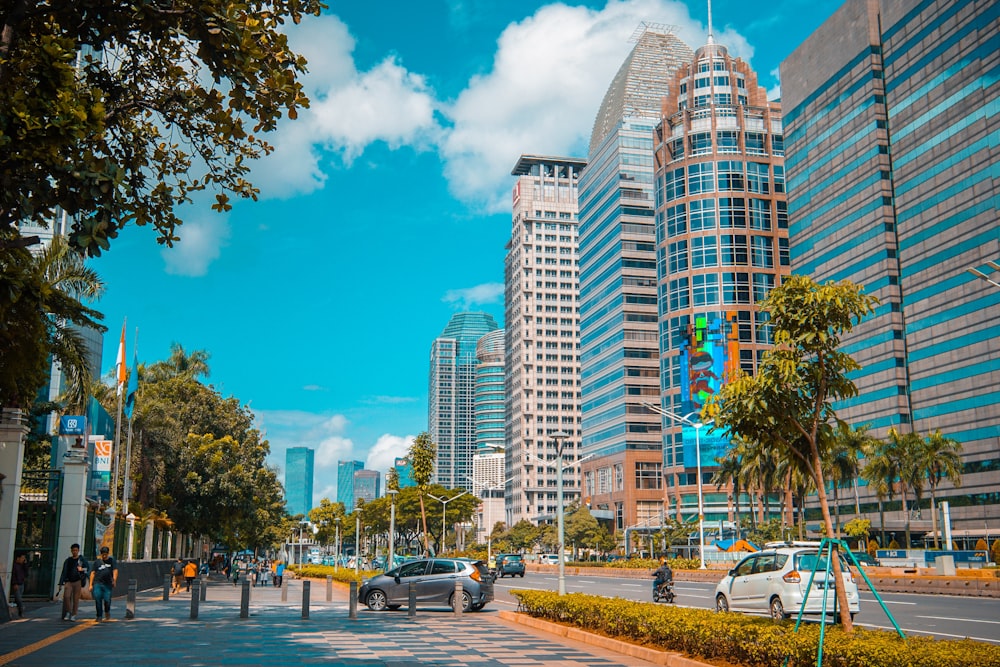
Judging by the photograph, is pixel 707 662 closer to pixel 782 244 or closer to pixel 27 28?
pixel 27 28

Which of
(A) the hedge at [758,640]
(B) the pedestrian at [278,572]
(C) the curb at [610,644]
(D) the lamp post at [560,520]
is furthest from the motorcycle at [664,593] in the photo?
(B) the pedestrian at [278,572]

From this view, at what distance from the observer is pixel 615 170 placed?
14262 centimetres

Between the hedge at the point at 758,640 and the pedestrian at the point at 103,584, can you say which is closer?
the hedge at the point at 758,640

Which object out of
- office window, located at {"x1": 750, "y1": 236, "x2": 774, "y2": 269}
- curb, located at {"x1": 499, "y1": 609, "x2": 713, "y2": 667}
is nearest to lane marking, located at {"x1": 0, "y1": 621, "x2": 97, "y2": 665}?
curb, located at {"x1": 499, "y1": 609, "x2": 713, "y2": 667}

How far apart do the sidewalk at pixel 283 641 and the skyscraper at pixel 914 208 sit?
232 feet

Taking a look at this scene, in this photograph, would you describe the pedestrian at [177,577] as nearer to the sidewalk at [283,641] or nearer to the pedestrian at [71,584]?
the sidewalk at [283,641]

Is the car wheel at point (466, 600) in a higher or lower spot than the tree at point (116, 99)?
lower

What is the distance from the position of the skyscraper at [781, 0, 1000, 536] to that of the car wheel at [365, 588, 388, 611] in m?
66.5

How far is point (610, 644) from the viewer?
54.9ft

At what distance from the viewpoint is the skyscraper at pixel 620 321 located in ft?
439

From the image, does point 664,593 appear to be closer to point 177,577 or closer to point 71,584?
point 71,584

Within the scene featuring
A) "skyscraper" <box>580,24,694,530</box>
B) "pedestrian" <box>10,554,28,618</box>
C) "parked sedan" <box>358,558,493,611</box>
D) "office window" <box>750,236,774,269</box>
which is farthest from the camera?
"skyscraper" <box>580,24,694,530</box>

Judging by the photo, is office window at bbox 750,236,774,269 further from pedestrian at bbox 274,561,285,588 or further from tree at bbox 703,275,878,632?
tree at bbox 703,275,878,632

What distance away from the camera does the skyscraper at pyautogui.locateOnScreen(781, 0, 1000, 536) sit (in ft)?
270
